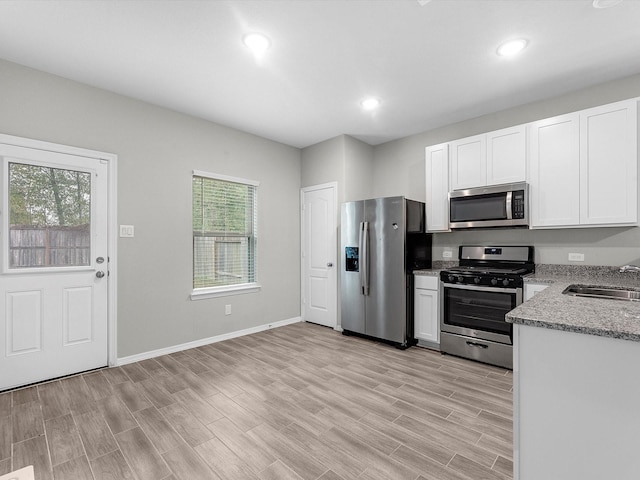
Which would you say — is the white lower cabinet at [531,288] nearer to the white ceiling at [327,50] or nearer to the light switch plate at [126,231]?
the white ceiling at [327,50]

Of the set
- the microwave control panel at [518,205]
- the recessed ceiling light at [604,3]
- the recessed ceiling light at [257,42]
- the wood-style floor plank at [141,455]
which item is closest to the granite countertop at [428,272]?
the microwave control panel at [518,205]

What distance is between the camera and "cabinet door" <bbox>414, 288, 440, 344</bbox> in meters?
3.48

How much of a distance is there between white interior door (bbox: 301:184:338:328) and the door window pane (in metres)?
2.74

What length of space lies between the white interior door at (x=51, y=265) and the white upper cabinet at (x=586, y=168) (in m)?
4.26

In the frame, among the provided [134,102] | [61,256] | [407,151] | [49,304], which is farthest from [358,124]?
[49,304]

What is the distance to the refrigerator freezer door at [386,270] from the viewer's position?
3584 mm

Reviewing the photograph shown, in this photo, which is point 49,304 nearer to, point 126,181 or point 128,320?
point 128,320

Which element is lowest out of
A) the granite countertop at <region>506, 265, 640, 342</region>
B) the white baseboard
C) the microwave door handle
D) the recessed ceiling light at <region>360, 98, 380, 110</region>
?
the white baseboard

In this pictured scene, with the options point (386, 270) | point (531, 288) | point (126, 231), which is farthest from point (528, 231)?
point (126, 231)

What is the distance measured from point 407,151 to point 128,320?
13.2 ft

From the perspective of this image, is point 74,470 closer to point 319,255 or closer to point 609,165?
point 319,255

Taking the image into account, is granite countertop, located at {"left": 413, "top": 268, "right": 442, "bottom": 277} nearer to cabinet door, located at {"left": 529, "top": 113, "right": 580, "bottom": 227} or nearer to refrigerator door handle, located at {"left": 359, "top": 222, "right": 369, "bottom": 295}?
refrigerator door handle, located at {"left": 359, "top": 222, "right": 369, "bottom": 295}

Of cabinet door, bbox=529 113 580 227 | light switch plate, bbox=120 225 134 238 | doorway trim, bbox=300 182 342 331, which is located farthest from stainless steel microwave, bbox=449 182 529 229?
light switch plate, bbox=120 225 134 238

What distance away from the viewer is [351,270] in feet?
13.4
